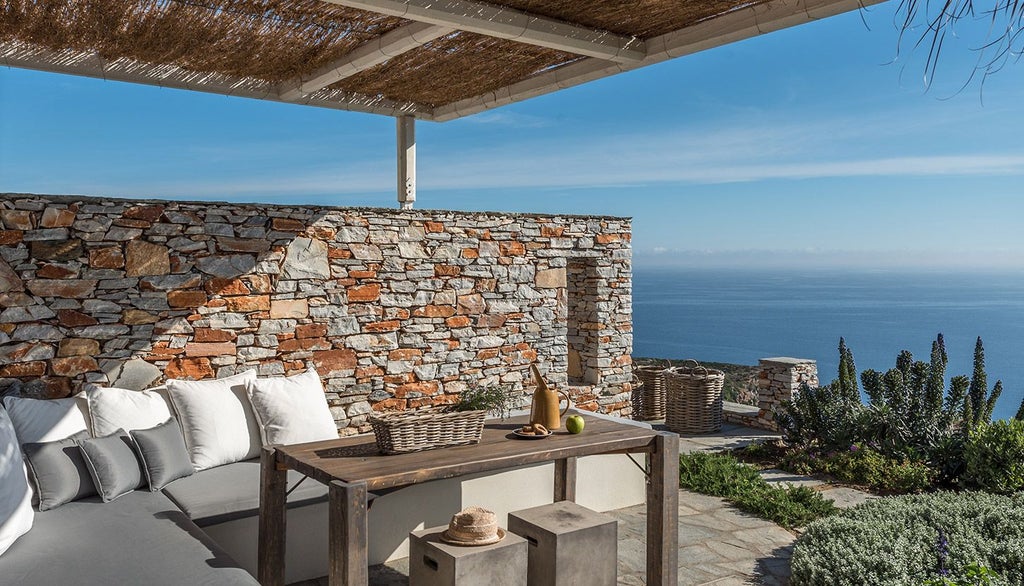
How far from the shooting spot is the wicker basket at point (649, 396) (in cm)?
848

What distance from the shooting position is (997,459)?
5277 millimetres

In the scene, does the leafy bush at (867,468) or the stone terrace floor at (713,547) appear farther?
the leafy bush at (867,468)

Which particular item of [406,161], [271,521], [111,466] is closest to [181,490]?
[111,466]

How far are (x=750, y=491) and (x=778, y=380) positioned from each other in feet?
8.78

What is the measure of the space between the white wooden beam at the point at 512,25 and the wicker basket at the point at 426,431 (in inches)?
73.0

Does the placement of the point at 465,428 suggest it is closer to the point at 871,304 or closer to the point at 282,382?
the point at 282,382

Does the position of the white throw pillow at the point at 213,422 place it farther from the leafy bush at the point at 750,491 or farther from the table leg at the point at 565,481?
the leafy bush at the point at 750,491

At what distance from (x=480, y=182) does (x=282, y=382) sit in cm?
1526

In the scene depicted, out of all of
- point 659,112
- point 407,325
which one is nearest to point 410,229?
point 407,325

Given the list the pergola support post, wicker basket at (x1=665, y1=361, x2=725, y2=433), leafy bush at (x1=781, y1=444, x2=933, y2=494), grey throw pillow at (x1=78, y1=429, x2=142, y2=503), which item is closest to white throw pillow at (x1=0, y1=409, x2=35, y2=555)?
grey throw pillow at (x1=78, y1=429, x2=142, y2=503)

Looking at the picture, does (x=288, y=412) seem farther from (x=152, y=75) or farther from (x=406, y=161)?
(x=406, y=161)

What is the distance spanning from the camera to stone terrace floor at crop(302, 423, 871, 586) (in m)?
3.86

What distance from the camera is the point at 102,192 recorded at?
180 inches

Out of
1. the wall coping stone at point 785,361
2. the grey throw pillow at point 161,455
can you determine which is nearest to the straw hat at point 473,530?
the grey throw pillow at point 161,455
